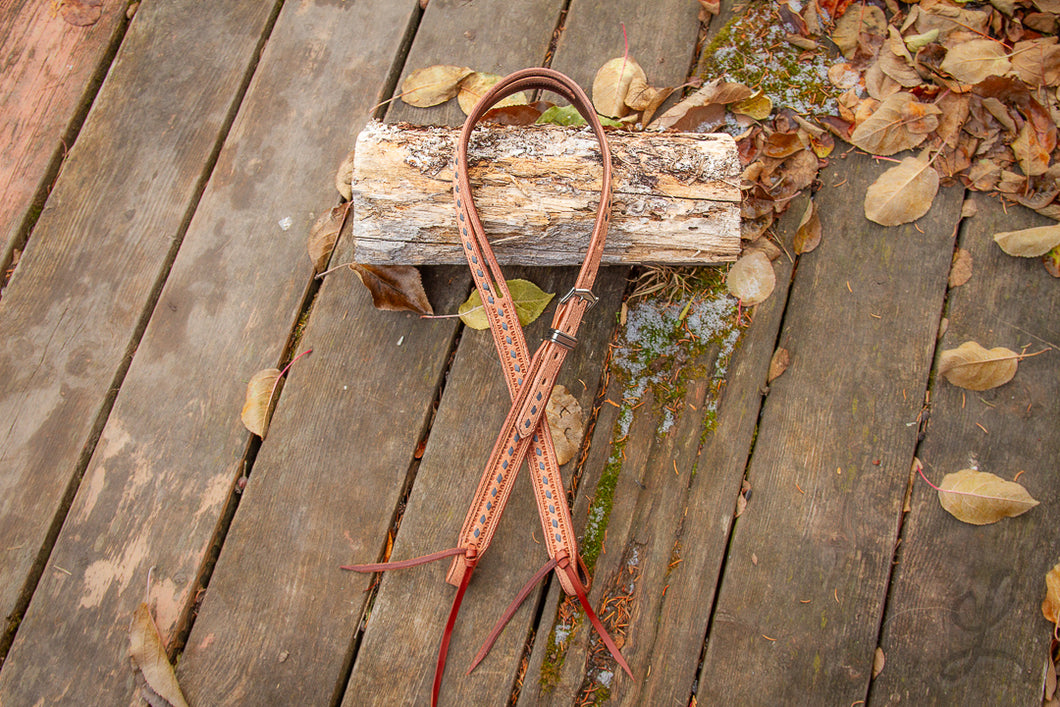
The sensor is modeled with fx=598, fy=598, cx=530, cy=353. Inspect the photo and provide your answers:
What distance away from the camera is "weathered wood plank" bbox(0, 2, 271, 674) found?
1553 millimetres

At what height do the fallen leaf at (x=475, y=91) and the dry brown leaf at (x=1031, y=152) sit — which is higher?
the fallen leaf at (x=475, y=91)

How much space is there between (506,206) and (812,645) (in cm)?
136

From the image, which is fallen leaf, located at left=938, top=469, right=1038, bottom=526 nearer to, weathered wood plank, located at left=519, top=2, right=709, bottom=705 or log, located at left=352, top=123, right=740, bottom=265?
weathered wood plank, located at left=519, top=2, right=709, bottom=705

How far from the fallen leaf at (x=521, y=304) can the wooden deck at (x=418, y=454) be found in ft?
0.20

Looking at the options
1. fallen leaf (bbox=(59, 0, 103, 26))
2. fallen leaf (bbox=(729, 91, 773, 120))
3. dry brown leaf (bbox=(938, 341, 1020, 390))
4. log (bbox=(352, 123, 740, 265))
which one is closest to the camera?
log (bbox=(352, 123, 740, 265))

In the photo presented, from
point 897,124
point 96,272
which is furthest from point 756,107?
point 96,272

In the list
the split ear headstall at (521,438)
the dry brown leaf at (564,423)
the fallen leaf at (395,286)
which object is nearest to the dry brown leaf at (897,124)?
the split ear headstall at (521,438)

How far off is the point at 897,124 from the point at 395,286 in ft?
4.88

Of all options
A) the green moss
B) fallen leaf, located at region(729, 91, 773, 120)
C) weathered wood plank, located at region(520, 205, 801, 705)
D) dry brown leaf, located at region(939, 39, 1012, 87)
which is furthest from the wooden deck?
dry brown leaf, located at region(939, 39, 1012, 87)

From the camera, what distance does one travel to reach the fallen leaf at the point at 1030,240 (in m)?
1.63

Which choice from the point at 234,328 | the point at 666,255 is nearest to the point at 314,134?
the point at 234,328

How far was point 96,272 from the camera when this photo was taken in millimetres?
1694

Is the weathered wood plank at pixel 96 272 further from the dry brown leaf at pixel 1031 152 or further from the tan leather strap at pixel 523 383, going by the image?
the dry brown leaf at pixel 1031 152

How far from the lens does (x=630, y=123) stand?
1738mm
